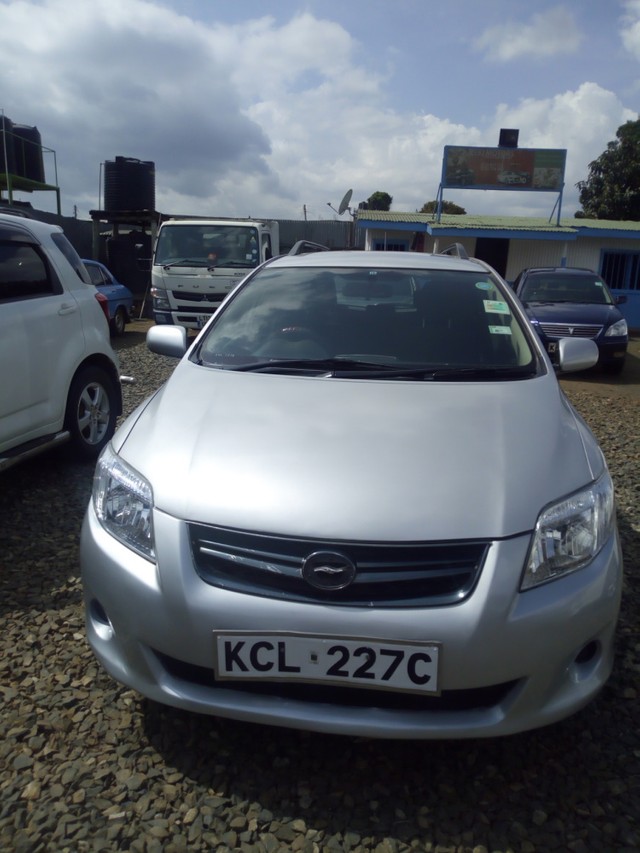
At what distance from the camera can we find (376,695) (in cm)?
198

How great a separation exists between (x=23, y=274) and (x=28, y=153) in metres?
15.3

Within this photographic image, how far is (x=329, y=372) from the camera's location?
2.94 metres

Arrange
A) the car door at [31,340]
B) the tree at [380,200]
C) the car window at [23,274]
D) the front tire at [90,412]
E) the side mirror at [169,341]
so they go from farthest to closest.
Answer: the tree at [380,200], the front tire at [90,412], the car window at [23,274], the car door at [31,340], the side mirror at [169,341]

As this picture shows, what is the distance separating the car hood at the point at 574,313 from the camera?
10.4 meters

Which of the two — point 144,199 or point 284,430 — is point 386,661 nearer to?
point 284,430

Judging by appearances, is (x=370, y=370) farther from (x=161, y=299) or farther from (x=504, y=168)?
(x=504, y=168)

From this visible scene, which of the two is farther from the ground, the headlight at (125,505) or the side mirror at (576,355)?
the side mirror at (576,355)

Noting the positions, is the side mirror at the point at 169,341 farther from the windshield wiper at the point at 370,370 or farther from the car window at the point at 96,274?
the car window at the point at 96,274

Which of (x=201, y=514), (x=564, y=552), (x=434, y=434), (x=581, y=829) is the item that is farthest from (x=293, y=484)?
(x=581, y=829)

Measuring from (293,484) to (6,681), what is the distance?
146cm

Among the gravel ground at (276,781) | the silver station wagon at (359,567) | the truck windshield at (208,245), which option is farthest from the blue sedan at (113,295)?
the silver station wagon at (359,567)

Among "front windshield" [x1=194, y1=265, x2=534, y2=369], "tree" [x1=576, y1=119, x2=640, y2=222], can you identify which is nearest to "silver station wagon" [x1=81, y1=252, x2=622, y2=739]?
"front windshield" [x1=194, y1=265, x2=534, y2=369]

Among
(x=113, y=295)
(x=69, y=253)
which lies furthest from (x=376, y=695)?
(x=113, y=295)

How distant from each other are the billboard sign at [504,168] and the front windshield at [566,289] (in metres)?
8.70
